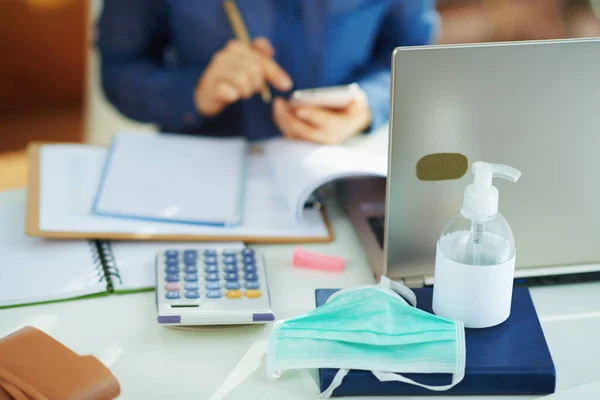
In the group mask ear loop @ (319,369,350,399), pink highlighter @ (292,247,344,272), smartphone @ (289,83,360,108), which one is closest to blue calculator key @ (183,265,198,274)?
pink highlighter @ (292,247,344,272)

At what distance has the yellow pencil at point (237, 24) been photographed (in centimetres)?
124

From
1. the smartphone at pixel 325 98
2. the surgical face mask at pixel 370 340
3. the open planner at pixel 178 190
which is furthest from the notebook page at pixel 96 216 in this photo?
the surgical face mask at pixel 370 340

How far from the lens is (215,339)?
71cm

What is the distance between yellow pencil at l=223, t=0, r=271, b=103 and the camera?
1235mm

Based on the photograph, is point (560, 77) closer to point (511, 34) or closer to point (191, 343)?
A: point (191, 343)

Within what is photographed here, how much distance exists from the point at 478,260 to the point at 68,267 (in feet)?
1.43

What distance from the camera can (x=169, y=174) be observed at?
99 centimetres

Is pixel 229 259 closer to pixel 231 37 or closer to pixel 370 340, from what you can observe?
pixel 370 340

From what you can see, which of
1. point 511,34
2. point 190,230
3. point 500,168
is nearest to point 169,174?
point 190,230

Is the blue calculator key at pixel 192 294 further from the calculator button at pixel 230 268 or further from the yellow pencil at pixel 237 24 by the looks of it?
the yellow pencil at pixel 237 24

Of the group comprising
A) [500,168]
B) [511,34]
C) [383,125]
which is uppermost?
[500,168]

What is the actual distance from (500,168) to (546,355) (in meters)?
0.17

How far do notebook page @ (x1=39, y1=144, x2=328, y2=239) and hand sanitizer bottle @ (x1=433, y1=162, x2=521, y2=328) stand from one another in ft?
0.81

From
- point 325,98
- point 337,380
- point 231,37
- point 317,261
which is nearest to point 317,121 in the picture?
point 325,98
